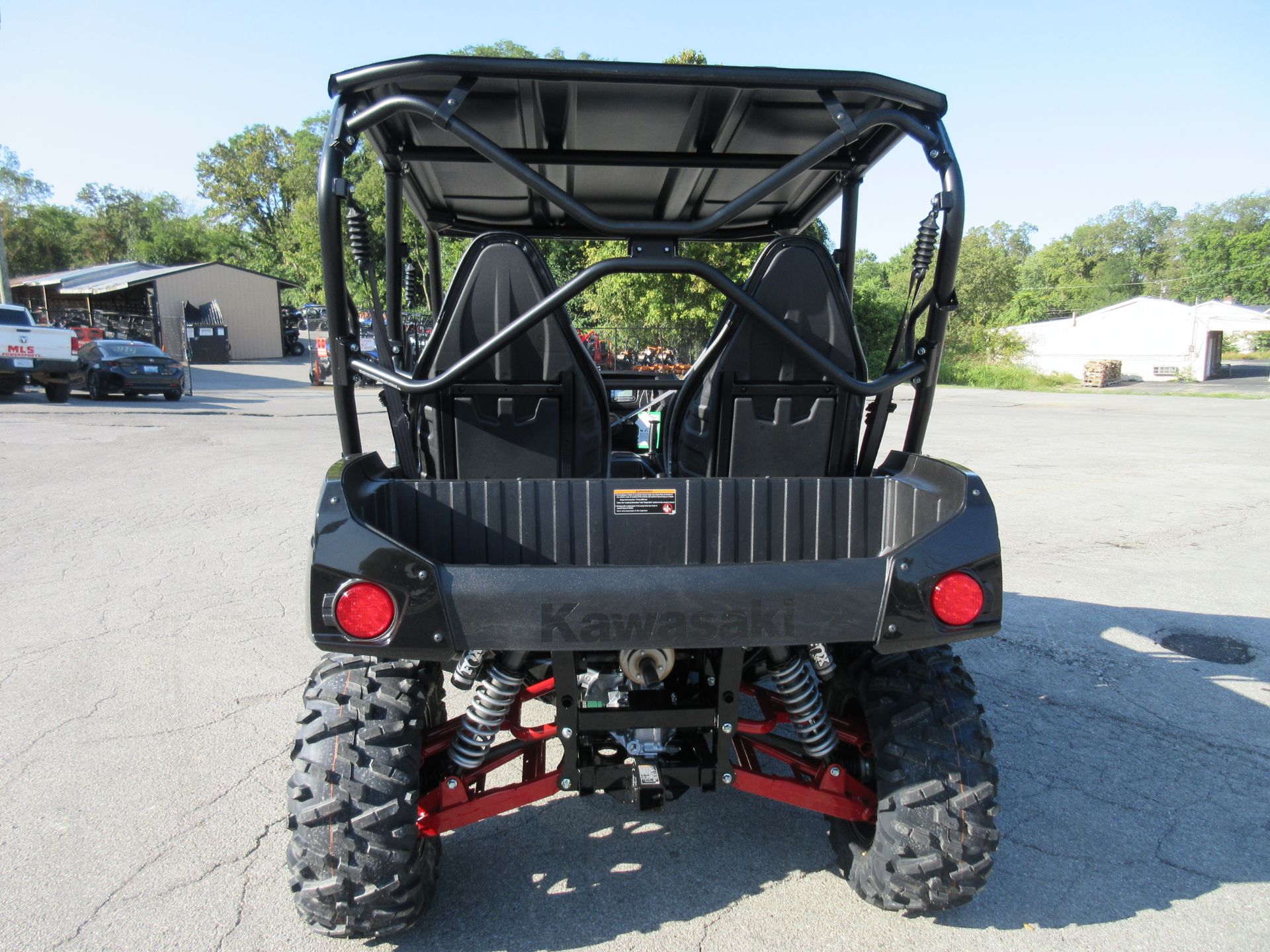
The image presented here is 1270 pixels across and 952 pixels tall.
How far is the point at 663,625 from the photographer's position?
6.72 feet

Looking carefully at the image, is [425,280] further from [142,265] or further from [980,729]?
[142,265]

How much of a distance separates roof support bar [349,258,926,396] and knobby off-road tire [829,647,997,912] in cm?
85

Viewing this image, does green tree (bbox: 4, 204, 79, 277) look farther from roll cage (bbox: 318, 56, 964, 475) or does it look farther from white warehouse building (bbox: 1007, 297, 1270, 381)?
roll cage (bbox: 318, 56, 964, 475)

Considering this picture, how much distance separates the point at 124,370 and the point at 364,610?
19.8 metres

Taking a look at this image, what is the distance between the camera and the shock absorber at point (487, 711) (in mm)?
2324

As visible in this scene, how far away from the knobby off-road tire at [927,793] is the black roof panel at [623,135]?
1.66 metres

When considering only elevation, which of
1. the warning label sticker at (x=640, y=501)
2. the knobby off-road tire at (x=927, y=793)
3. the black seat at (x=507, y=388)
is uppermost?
the black seat at (x=507, y=388)

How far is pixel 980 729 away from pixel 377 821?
1.64 meters

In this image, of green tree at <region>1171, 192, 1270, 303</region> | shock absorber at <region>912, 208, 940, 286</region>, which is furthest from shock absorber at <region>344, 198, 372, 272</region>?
green tree at <region>1171, 192, 1270, 303</region>

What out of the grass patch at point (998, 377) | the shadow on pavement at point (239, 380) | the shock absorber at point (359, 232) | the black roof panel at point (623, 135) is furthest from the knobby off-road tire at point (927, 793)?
the grass patch at point (998, 377)

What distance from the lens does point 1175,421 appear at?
18641mm

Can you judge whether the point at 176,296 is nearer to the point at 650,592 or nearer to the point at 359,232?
the point at 359,232

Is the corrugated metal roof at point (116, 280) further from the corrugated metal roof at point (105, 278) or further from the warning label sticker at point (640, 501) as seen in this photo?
the warning label sticker at point (640, 501)

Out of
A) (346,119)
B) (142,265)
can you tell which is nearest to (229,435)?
(346,119)
